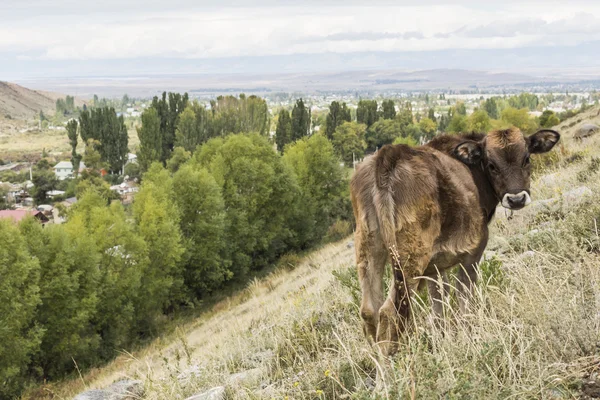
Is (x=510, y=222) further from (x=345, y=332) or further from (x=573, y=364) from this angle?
(x=573, y=364)

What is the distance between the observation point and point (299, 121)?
277ft

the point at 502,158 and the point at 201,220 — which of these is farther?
the point at 201,220

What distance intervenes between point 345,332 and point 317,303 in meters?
1.95

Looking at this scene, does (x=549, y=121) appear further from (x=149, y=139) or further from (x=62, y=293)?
(x=62, y=293)

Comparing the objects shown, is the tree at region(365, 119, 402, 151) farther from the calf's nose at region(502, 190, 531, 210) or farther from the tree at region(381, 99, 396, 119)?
the calf's nose at region(502, 190, 531, 210)

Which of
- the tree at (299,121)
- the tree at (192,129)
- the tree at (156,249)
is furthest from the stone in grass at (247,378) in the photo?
the tree at (299,121)

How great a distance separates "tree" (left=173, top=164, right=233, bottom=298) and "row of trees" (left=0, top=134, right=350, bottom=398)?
7 centimetres

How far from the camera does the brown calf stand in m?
4.84

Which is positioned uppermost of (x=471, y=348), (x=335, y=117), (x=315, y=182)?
(x=471, y=348)

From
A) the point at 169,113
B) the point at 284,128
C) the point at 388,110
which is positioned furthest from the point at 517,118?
the point at 169,113

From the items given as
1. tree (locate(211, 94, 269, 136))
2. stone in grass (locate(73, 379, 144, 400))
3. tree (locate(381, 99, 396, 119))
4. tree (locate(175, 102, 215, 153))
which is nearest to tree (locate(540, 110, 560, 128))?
tree (locate(381, 99, 396, 119))

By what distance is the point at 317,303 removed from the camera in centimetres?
812

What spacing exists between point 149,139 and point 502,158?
7570 centimetres

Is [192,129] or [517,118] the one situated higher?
[517,118]
